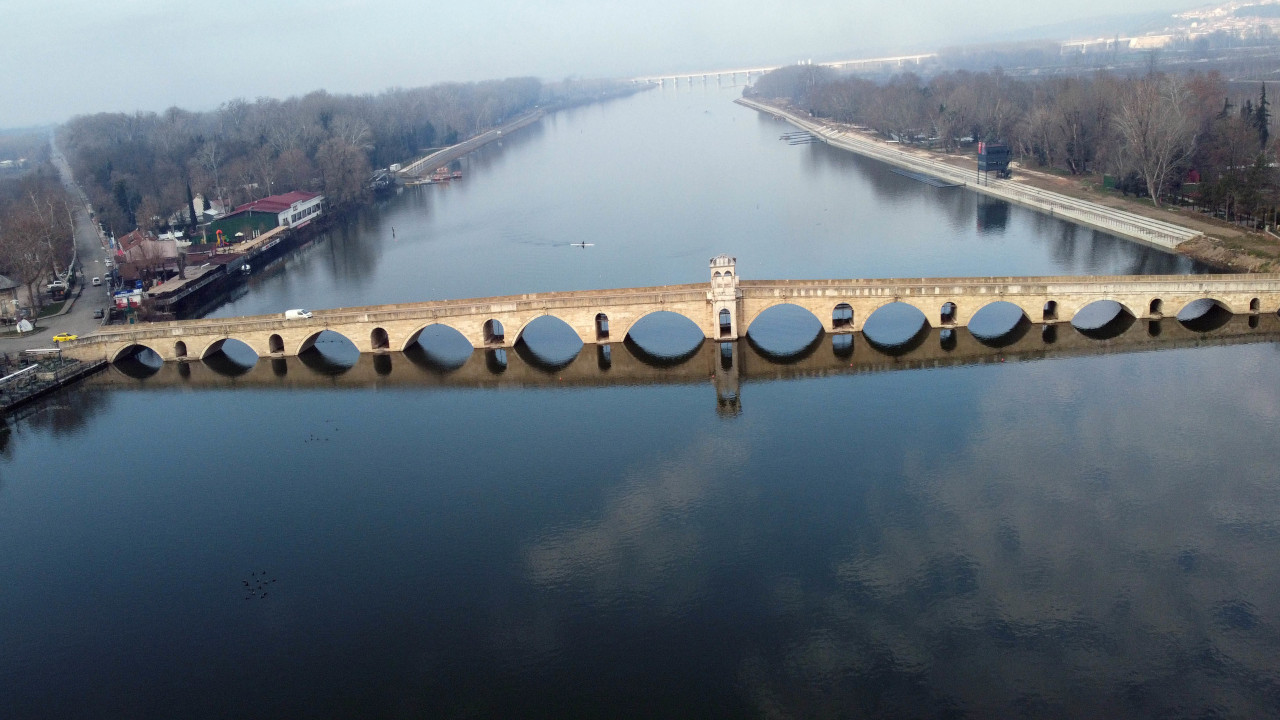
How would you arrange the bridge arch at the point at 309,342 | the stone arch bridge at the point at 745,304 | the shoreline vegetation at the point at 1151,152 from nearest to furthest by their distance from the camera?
1. the stone arch bridge at the point at 745,304
2. the bridge arch at the point at 309,342
3. the shoreline vegetation at the point at 1151,152

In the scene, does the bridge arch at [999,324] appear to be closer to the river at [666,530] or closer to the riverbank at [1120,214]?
the river at [666,530]

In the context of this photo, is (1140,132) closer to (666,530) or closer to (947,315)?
(947,315)

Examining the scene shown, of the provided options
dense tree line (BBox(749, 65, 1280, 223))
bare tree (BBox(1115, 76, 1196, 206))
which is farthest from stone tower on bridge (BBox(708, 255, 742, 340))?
bare tree (BBox(1115, 76, 1196, 206))

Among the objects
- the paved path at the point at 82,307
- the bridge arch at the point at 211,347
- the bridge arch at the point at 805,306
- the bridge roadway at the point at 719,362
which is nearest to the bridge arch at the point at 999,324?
the bridge roadway at the point at 719,362

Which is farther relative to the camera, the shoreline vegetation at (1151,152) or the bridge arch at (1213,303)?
the shoreline vegetation at (1151,152)

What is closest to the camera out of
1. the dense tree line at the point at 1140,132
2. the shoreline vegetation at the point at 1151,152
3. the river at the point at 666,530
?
the river at the point at 666,530

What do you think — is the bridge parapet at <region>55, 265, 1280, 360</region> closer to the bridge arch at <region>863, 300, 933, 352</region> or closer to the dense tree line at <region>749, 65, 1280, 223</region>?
the bridge arch at <region>863, 300, 933, 352</region>

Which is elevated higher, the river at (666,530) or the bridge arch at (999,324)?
the bridge arch at (999,324)
